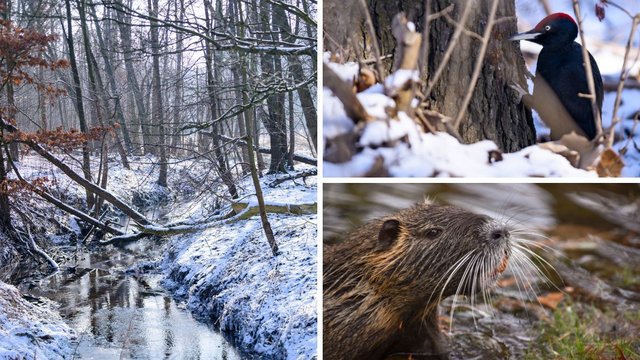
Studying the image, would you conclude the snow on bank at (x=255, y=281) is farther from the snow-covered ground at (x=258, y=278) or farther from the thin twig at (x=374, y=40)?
the thin twig at (x=374, y=40)

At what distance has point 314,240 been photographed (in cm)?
541

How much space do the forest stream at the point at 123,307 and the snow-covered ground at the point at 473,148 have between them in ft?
11.5

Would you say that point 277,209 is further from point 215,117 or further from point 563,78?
point 563,78

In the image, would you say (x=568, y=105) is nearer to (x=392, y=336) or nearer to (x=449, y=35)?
(x=449, y=35)

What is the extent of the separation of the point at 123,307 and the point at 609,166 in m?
4.80

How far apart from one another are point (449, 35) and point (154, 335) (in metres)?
4.24

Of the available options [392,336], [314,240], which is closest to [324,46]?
[392,336]

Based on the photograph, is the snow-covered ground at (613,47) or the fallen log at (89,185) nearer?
the snow-covered ground at (613,47)

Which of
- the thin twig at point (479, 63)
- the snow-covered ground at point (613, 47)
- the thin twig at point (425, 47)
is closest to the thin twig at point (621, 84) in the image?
the snow-covered ground at point (613, 47)

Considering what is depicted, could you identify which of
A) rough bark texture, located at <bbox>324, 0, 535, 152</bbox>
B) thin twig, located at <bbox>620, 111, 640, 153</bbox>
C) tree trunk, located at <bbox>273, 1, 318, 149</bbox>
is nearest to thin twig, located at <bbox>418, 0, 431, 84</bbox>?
rough bark texture, located at <bbox>324, 0, 535, 152</bbox>

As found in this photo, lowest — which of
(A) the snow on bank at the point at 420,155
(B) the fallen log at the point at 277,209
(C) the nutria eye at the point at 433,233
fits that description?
(B) the fallen log at the point at 277,209

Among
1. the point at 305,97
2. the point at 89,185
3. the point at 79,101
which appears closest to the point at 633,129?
the point at 305,97

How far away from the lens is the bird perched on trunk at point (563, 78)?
1393 mm

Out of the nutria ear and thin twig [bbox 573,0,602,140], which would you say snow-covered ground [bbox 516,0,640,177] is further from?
the nutria ear
